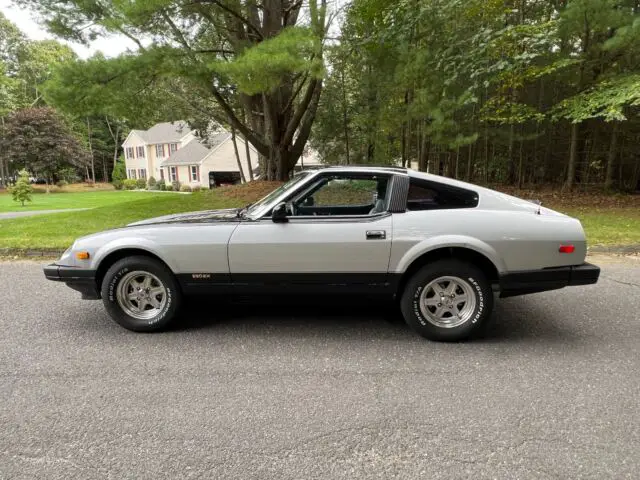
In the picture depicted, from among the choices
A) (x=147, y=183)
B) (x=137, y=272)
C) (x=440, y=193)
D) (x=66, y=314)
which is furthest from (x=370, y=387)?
(x=147, y=183)

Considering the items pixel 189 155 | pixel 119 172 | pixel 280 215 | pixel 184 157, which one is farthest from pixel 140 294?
pixel 119 172

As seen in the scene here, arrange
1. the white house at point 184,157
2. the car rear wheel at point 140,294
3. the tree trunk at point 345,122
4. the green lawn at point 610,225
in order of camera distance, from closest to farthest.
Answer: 1. the car rear wheel at point 140,294
2. the green lawn at point 610,225
3. the tree trunk at point 345,122
4. the white house at point 184,157

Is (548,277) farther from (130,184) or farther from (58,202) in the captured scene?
(130,184)

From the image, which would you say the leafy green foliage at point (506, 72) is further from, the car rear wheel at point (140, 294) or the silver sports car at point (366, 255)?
the car rear wheel at point (140, 294)

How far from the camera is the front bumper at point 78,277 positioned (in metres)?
3.88

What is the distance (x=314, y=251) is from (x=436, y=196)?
1.19m

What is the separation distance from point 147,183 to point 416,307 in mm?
49766

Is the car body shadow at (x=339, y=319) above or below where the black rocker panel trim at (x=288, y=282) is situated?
below

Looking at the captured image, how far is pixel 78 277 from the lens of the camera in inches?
153

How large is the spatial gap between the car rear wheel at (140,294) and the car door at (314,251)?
25.5 inches

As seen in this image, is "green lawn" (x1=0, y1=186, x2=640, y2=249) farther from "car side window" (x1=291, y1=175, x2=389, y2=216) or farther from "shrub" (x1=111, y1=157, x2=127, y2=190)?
"shrub" (x1=111, y1=157, x2=127, y2=190)

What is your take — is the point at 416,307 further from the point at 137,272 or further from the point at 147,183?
the point at 147,183

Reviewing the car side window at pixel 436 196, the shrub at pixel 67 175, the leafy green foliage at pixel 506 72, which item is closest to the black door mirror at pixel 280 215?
the car side window at pixel 436 196

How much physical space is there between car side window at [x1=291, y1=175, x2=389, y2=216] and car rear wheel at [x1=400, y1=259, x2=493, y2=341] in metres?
0.76
